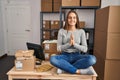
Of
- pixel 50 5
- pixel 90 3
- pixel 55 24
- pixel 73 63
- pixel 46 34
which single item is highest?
pixel 50 5

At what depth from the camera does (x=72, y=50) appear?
2.04 meters

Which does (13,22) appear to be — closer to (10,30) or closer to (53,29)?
(10,30)

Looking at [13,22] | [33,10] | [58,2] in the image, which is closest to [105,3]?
[58,2]

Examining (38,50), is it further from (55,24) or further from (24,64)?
(55,24)

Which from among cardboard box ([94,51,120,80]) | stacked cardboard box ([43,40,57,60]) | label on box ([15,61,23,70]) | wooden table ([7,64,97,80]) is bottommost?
cardboard box ([94,51,120,80])

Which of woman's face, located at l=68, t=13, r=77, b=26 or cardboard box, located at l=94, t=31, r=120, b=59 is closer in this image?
woman's face, located at l=68, t=13, r=77, b=26

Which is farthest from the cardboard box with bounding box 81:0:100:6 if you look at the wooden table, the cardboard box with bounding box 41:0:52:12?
the wooden table

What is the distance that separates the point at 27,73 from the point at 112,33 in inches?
62.2

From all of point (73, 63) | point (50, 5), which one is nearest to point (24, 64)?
point (73, 63)

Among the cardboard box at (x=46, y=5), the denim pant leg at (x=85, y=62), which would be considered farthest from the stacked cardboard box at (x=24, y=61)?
the cardboard box at (x=46, y=5)

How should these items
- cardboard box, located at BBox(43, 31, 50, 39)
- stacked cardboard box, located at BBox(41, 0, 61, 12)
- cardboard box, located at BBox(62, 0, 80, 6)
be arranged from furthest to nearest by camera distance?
cardboard box, located at BBox(43, 31, 50, 39), stacked cardboard box, located at BBox(41, 0, 61, 12), cardboard box, located at BBox(62, 0, 80, 6)

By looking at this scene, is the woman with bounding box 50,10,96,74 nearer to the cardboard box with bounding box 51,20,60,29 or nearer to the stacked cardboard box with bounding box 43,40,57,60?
the stacked cardboard box with bounding box 43,40,57,60

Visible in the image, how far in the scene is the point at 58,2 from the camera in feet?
13.9

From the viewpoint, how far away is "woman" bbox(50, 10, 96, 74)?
5.75 ft
